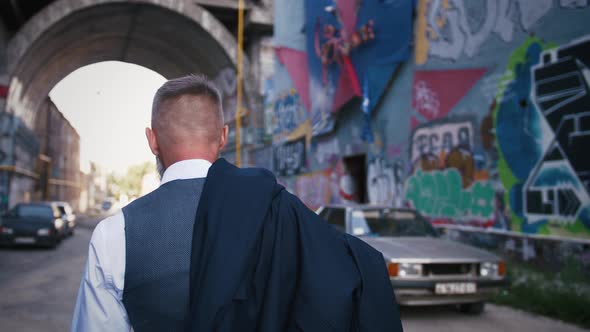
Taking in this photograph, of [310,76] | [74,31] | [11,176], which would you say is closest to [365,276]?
[310,76]

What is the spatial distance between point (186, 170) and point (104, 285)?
1.38 feet

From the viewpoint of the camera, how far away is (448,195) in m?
11.5

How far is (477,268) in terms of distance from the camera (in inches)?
261

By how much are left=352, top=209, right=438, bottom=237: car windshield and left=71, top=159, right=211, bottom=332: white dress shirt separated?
20.5 ft

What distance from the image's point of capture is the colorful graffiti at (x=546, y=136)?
26.8 feet

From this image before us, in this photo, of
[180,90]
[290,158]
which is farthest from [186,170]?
[290,158]

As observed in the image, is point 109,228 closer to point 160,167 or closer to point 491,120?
point 160,167

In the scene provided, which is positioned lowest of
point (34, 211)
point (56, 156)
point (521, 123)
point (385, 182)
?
point (34, 211)

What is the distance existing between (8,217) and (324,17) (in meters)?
12.8

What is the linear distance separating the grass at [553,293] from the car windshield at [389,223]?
5.81 feet

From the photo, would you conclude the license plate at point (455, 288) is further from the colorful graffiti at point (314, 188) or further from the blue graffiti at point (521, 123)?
the colorful graffiti at point (314, 188)

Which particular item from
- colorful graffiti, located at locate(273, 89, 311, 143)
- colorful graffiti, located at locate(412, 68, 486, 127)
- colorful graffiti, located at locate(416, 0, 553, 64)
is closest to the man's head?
colorful graffiti, located at locate(416, 0, 553, 64)

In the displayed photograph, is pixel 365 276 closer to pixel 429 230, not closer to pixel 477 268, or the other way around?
pixel 477 268

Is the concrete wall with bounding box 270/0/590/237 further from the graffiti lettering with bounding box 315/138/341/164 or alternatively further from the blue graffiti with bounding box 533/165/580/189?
the graffiti lettering with bounding box 315/138/341/164
